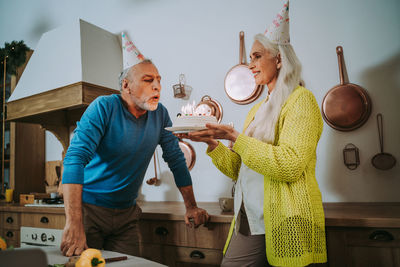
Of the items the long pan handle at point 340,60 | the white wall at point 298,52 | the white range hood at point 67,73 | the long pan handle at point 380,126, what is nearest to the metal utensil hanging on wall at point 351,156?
the white wall at point 298,52

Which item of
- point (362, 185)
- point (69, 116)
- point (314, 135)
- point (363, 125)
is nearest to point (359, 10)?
point (363, 125)

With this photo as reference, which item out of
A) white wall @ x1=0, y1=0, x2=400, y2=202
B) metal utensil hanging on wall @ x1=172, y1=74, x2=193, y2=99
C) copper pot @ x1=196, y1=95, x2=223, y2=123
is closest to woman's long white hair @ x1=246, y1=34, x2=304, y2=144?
white wall @ x1=0, y1=0, x2=400, y2=202

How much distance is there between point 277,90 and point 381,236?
2.52 ft

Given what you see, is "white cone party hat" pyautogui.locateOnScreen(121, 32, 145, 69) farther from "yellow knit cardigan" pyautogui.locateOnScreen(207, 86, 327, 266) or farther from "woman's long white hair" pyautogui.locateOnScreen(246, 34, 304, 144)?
"yellow knit cardigan" pyautogui.locateOnScreen(207, 86, 327, 266)

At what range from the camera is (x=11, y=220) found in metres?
2.62

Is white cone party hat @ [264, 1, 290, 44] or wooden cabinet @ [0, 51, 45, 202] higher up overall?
white cone party hat @ [264, 1, 290, 44]

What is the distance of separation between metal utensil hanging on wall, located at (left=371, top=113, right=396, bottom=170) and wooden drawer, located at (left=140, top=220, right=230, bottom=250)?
3.05 feet

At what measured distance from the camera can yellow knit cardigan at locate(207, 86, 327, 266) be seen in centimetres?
108

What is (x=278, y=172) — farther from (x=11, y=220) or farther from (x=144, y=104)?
(x=11, y=220)

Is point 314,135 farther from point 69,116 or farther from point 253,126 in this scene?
point 69,116

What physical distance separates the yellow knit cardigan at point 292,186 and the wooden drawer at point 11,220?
7.57 ft

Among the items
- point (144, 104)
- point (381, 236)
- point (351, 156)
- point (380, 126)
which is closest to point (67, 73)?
point (144, 104)

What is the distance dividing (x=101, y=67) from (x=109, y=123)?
4.45ft

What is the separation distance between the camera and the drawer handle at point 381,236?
1.28m
